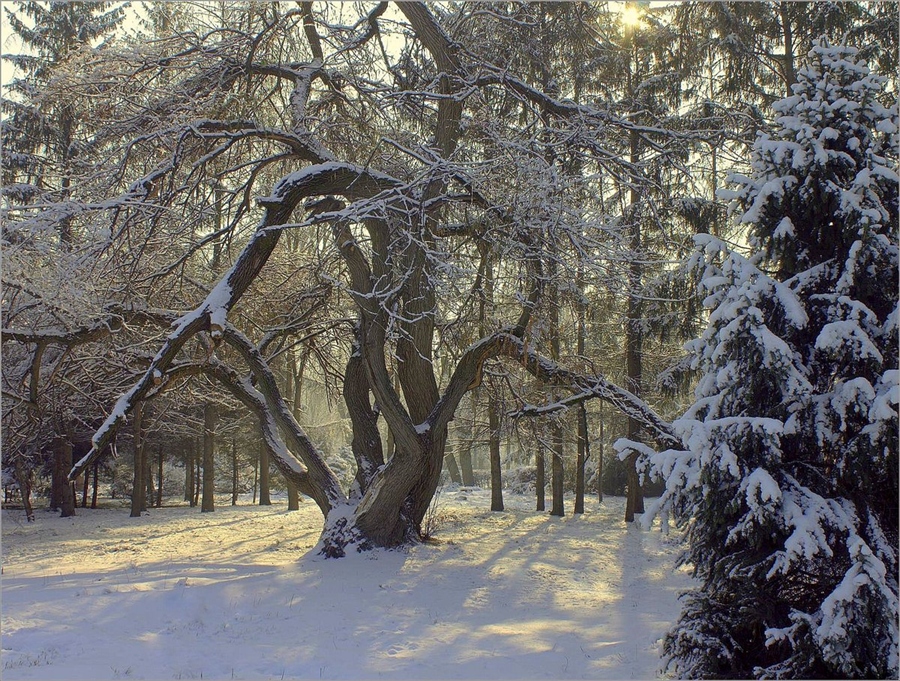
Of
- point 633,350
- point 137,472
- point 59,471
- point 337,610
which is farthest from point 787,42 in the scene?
point 59,471

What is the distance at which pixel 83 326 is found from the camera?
10.4 metres

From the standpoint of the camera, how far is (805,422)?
4641 millimetres

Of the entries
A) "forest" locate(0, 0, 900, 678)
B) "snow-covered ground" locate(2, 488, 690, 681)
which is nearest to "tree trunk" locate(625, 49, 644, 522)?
"forest" locate(0, 0, 900, 678)

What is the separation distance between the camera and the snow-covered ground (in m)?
5.39

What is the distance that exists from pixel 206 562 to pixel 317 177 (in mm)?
6237

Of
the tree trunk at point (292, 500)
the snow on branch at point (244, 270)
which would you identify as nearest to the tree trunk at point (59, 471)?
the tree trunk at point (292, 500)

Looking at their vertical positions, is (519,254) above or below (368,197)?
below

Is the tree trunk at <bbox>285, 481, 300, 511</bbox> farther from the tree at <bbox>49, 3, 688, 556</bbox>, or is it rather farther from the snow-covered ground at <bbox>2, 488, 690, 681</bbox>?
the tree at <bbox>49, 3, 688, 556</bbox>

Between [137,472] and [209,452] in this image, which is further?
[209,452]

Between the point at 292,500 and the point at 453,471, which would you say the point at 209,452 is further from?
the point at 453,471

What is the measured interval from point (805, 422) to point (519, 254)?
465 cm

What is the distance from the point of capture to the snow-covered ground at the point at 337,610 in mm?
5391

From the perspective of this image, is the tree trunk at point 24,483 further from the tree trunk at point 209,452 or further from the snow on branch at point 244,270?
the snow on branch at point 244,270

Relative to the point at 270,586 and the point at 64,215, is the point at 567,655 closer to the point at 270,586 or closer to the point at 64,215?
the point at 270,586
